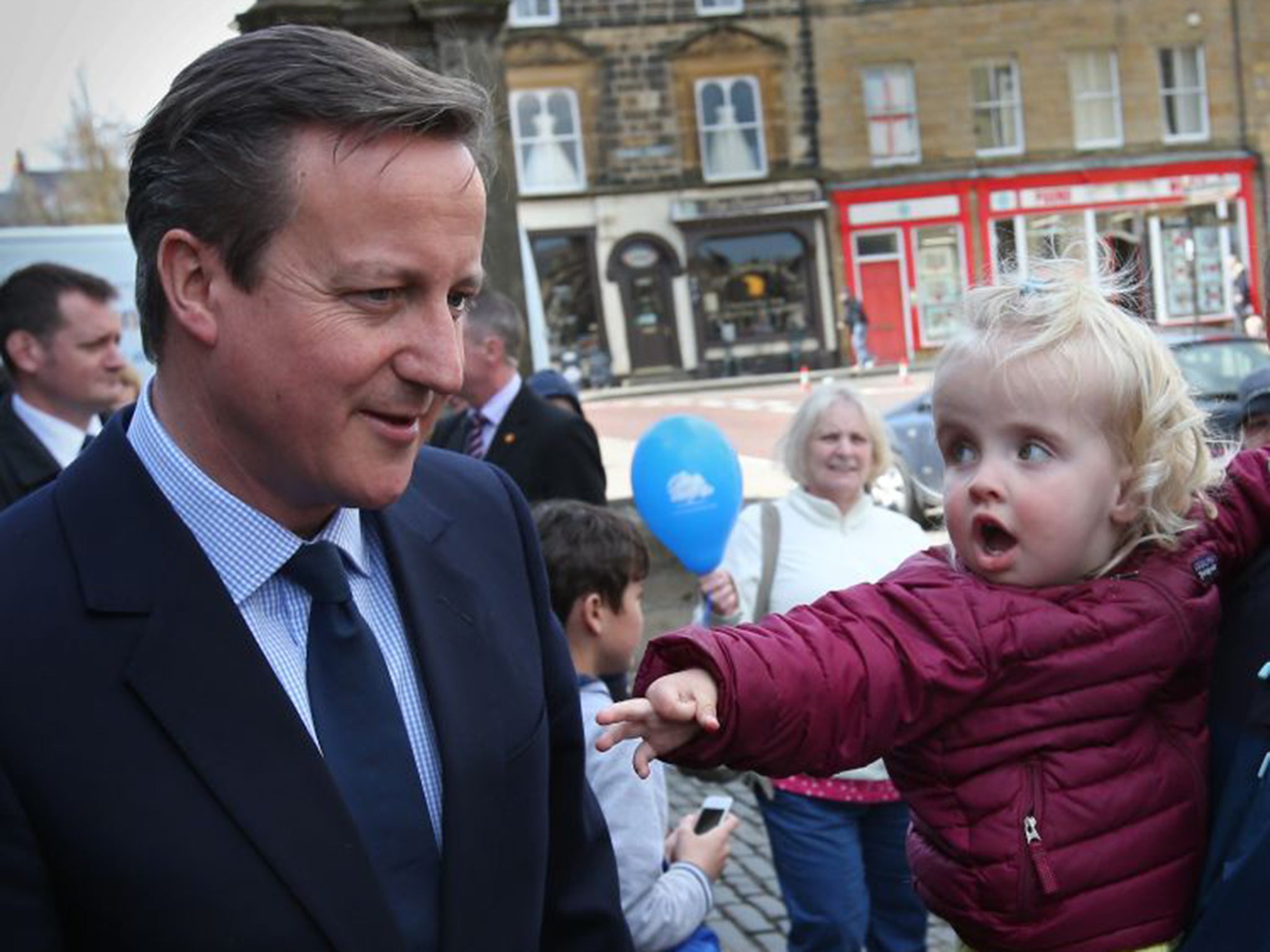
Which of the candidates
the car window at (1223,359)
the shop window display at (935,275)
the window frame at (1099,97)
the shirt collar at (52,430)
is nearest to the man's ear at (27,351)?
the shirt collar at (52,430)

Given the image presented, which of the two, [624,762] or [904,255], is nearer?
[624,762]

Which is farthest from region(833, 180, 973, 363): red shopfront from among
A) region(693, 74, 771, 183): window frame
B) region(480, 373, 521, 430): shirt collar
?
region(480, 373, 521, 430): shirt collar

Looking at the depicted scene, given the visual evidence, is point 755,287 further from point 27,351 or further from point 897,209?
point 27,351

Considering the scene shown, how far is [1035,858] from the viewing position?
5.34 feet

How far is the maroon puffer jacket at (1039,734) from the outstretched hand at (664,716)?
0.18 metres

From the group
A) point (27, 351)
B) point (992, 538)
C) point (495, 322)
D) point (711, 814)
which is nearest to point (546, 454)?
point (495, 322)

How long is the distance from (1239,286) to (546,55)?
16.1 meters

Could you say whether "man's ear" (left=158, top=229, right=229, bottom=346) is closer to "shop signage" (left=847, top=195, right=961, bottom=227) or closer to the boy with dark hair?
the boy with dark hair

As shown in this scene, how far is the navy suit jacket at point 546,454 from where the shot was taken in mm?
4770

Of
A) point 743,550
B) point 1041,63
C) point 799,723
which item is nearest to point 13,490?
point 743,550

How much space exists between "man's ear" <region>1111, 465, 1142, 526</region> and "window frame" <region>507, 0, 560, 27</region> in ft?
92.2

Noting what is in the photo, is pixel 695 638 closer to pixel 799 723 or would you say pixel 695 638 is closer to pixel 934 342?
pixel 799 723

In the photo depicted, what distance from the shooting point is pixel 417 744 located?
1489 mm

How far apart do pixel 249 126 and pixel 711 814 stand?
6.76 feet
